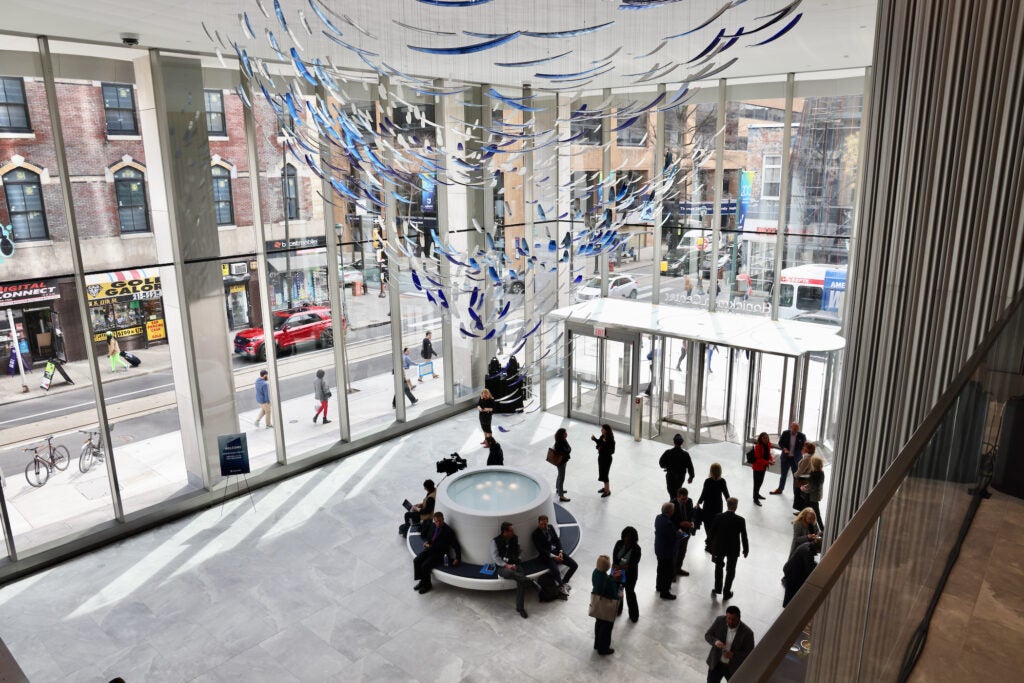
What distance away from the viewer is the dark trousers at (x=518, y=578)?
8125 mm

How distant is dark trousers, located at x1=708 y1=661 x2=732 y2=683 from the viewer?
606 cm

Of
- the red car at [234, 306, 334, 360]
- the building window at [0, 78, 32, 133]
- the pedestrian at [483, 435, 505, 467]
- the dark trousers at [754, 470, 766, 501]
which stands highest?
the building window at [0, 78, 32, 133]

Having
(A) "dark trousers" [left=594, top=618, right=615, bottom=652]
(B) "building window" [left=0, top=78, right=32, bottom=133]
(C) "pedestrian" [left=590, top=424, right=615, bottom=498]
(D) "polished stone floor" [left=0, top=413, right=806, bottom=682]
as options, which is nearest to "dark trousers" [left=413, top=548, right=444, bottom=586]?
(D) "polished stone floor" [left=0, top=413, right=806, bottom=682]

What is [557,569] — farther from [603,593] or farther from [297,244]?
[297,244]

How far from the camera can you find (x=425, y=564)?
8.62 meters

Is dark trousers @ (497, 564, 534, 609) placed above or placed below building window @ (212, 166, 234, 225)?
below

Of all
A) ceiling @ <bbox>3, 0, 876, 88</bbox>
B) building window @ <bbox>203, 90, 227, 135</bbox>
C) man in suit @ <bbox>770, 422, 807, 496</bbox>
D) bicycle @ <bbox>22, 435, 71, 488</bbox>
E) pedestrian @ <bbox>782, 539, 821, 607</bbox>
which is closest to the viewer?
ceiling @ <bbox>3, 0, 876, 88</bbox>

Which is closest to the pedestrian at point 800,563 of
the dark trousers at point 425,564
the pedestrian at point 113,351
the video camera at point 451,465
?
the dark trousers at point 425,564

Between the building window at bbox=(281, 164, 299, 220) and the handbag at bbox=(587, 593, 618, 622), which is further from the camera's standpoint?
the building window at bbox=(281, 164, 299, 220)

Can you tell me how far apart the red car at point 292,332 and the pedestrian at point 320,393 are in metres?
0.55

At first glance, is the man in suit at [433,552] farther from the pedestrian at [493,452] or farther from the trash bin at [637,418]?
the trash bin at [637,418]

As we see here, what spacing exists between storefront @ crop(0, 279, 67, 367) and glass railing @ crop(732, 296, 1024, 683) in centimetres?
945

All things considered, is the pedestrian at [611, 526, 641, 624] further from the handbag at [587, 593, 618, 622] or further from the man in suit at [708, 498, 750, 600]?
the man in suit at [708, 498, 750, 600]

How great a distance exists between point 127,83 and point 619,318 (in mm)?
8638
